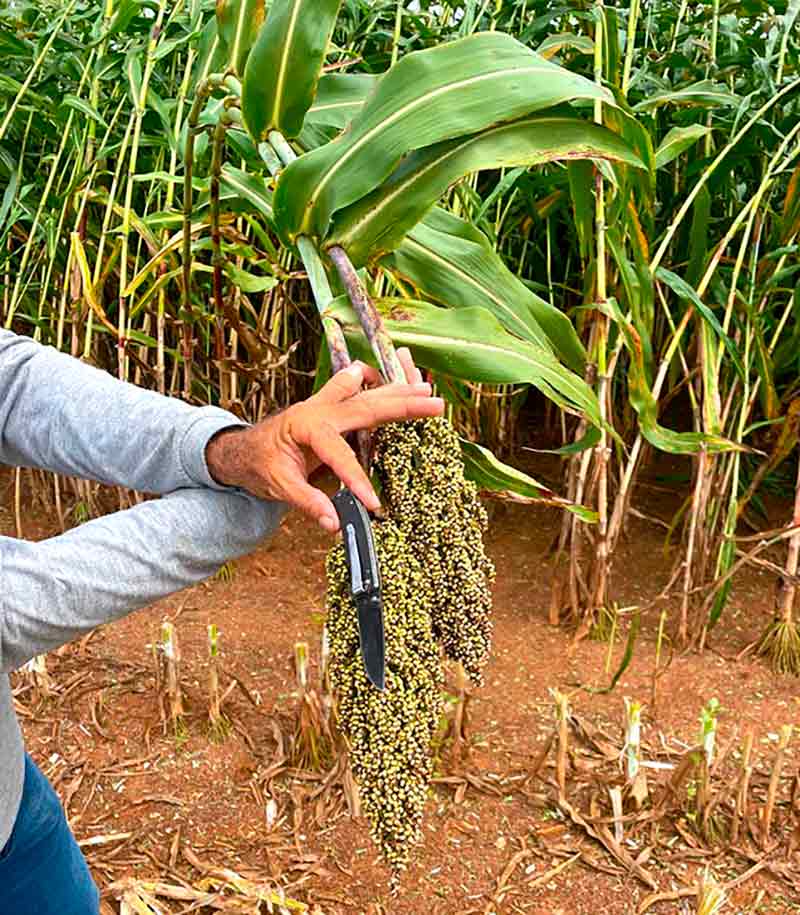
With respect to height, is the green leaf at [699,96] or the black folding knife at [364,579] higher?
the green leaf at [699,96]

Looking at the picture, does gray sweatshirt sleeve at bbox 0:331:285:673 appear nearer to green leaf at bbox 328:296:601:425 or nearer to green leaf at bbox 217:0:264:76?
green leaf at bbox 328:296:601:425

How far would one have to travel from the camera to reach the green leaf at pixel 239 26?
4.10 ft

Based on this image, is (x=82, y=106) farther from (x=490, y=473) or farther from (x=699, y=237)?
(x=490, y=473)

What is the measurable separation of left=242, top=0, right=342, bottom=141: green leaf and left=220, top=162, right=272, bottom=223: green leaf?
1.00 feet

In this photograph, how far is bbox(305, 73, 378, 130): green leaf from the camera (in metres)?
1.34

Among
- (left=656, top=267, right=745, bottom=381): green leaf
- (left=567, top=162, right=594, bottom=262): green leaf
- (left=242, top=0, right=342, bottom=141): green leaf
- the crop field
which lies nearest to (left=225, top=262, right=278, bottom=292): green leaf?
the crop field

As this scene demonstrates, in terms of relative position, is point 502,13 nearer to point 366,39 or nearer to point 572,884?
point 366,39

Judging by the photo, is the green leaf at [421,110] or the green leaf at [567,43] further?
the green leaf at [567,43]

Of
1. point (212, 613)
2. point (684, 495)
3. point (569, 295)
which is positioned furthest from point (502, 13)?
point (212, 613)

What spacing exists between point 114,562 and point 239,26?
0.77m

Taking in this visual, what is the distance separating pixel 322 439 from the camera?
0.84 m

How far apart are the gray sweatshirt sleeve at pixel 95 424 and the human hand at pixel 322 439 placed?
0.07 meters

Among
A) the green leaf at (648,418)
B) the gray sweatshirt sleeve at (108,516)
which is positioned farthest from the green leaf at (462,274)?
the green leaf at (648,418)

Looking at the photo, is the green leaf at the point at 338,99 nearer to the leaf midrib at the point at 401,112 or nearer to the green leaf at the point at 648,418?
the leaf midrib at the point at 401,112
